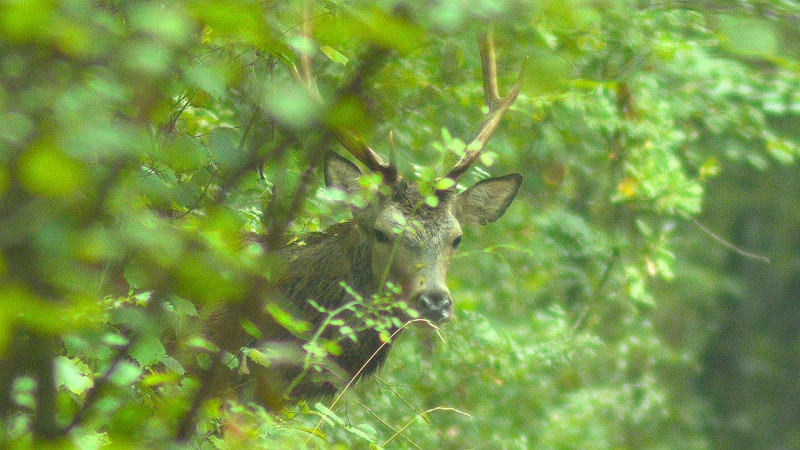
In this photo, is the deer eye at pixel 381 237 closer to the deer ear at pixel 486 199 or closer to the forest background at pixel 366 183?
the forest background at pixel 366 183

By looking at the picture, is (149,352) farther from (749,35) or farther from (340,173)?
(340,173)

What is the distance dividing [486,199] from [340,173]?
0.87 m

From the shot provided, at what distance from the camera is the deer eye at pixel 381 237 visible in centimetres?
490

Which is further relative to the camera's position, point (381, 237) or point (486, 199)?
point (486, 199)

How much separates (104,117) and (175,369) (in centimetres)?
138

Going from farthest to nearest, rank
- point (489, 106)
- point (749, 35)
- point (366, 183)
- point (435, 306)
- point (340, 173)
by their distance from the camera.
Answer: point (489, 106), point (340, 173), point (435, 306), point (366, 183), point (749, 35)

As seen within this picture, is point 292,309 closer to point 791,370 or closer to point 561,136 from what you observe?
point 561,136

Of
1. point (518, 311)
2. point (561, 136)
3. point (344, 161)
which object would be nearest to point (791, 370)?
point (518, 311)

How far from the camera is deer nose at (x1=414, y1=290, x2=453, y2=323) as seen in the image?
4.45 metres

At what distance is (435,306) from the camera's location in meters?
4.45

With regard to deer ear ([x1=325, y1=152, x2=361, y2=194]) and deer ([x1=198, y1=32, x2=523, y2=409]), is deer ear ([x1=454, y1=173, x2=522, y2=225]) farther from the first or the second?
deer ear ([x1=325, y1=152, x2=361, y2=194])

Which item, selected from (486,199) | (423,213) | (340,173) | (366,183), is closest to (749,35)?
(366,183)

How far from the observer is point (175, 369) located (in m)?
2.60

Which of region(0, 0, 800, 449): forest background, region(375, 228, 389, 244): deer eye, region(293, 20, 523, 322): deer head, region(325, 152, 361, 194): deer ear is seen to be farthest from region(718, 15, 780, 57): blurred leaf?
region(325, 152, 361, 194): deer ear
